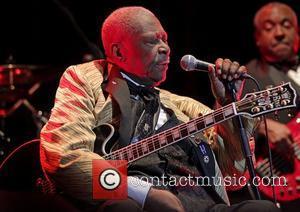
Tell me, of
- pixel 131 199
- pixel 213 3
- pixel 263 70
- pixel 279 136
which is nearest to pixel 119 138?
pixel 131 199

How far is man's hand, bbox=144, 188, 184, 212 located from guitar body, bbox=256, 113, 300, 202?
6.39ft

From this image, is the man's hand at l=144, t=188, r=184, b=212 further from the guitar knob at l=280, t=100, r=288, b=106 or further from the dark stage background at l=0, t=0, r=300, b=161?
the dark stage background at l=0, t=0, r=300, b=161

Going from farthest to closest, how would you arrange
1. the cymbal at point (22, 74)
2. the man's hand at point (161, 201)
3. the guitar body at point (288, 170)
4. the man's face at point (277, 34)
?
1. the man's face at point (277, 34)
2. the cymbal at point (22, 74)
3. the guitar body at point (288, 170)
4. the man's hand at point (161, 201)

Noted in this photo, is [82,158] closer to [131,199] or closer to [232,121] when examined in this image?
[131,199]

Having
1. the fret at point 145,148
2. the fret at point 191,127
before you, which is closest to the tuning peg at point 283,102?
the fret at point 191,127

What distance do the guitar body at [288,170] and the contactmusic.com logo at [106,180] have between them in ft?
6.46

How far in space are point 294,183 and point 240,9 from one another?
2023mm

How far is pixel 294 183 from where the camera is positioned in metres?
4.80

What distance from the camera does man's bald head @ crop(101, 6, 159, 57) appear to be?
334cm

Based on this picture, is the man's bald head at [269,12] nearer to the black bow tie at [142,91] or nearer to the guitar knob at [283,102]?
the black bow tie at [142,91]

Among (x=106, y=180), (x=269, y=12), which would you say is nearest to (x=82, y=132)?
(x=106, y=180)

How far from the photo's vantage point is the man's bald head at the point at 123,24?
334 centimetres

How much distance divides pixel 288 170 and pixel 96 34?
7.27 ft

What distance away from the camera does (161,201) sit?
2.83 m
